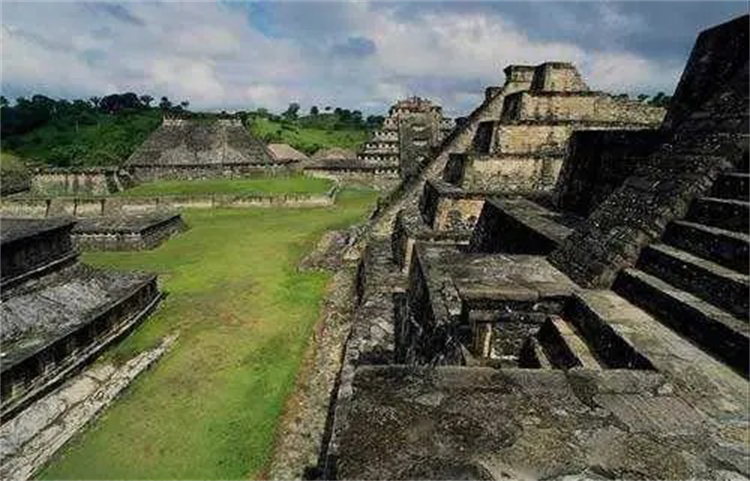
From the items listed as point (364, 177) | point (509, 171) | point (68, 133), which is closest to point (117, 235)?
point (509, 171)

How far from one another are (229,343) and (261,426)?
133 inches

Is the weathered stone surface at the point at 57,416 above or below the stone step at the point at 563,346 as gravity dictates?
below

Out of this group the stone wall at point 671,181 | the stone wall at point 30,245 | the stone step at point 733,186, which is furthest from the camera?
→ the stone wall at point 30,245

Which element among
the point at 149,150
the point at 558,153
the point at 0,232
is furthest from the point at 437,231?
the point at 149,150

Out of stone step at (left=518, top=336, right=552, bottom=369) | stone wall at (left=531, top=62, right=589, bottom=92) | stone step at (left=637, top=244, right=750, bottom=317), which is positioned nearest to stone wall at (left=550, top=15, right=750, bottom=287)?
stone step at (left=637, top=244, right=750, bottom=317)

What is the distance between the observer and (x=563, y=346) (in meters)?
4.67

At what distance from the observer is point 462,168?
14.4 metres

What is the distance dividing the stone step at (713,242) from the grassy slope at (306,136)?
59.0m

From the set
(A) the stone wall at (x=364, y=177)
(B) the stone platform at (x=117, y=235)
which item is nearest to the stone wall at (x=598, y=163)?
(B) the stone platform at (x=117, y=235)

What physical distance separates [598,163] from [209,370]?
7.73m

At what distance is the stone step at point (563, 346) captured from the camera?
429 cm

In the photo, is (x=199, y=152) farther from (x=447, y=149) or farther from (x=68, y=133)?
(x=68, y=133)

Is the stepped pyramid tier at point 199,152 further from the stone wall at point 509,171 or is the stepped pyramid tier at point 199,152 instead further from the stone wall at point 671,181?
the stone wall at point 671,181

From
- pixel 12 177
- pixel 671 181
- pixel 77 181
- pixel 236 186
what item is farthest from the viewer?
pixel 12 177
